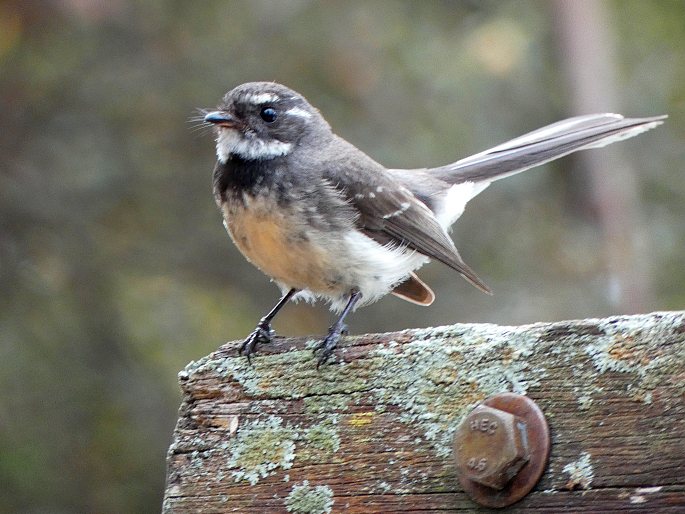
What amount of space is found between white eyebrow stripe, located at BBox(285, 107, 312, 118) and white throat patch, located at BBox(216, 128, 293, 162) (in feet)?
0.84

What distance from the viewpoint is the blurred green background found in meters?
7.29

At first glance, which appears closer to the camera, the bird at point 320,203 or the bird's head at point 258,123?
the bird at point 320,203

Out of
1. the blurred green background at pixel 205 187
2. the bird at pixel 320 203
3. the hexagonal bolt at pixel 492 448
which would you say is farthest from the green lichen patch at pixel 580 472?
the blurred green background at pixel 205 187

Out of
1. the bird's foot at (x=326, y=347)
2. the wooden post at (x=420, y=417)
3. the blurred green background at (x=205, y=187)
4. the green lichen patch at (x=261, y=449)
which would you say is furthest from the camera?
the blurred green background at (x=205, y=187)

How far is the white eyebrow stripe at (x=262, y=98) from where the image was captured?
5.34 m

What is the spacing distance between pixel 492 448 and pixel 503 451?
0.03 metres

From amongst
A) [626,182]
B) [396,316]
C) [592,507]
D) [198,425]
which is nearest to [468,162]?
[396,316]

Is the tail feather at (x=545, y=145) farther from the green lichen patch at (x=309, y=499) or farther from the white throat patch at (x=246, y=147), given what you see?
the green lichen patch at (x=309, y=499)

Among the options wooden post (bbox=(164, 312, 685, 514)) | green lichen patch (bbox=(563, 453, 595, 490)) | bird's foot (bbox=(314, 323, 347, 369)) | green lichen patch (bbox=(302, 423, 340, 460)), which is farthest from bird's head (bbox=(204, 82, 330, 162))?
green lichen patch (bbox=(563, 453, 595, 490))

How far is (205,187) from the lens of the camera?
784cm

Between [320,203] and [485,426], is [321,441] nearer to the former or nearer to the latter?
[485,426]

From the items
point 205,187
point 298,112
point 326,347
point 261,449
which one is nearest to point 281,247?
point 298,112

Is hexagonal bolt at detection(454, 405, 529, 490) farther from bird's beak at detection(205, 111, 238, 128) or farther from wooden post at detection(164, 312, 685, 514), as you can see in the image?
bird's beak at detection(205, 111, 238, 128)

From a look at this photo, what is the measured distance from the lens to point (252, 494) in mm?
3041
